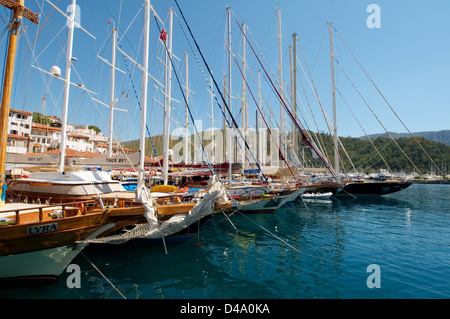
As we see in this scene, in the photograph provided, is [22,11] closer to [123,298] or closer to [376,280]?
[123,298]

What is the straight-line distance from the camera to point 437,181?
78.3 m

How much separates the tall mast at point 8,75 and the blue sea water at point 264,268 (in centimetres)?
387

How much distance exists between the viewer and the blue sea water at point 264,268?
6332 mm

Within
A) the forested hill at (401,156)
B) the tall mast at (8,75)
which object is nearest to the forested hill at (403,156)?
the forested hill at (401,156)

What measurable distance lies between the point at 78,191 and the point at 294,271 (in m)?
9.35

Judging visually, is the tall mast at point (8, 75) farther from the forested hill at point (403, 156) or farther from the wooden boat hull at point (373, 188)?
the forested hill at point (403, 156)

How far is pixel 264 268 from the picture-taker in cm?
795

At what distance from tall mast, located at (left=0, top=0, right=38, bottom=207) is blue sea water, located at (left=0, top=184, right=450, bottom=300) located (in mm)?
3867

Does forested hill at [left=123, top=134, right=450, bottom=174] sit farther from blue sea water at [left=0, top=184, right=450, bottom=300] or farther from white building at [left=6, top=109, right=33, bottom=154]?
blue sea water at [left=0, top=184, right=450, bottom=300]

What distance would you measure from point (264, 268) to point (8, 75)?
10846mm

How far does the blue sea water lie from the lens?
6.33 meters

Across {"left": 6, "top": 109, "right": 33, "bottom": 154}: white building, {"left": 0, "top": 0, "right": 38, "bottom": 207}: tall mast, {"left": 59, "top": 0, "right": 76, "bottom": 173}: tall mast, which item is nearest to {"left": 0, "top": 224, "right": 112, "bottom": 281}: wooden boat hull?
{"left": 0, "top": 0, "right": 38, "bottom": 207}: tall mast
